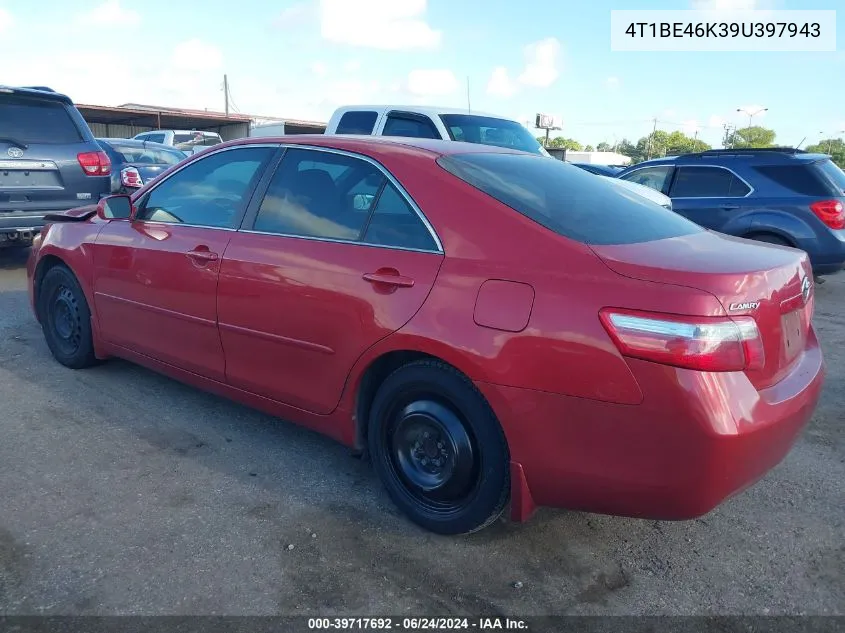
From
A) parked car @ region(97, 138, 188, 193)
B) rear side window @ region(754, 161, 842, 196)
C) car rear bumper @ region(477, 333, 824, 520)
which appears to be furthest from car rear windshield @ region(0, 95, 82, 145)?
rear side window @ region(754, 161, 842, 196)

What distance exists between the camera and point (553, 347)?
2430mm

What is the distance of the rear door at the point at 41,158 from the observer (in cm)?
702

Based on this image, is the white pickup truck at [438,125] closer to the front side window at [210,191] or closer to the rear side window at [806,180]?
the rear side window at [806,180]

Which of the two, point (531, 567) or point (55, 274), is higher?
point (55, 274)

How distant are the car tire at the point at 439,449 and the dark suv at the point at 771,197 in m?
6.40

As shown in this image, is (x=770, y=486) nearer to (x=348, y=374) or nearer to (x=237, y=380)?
(x=348, y=374)

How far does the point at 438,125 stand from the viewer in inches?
295

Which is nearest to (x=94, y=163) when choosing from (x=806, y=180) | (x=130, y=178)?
(x=130, y=178)

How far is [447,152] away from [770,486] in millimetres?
2234

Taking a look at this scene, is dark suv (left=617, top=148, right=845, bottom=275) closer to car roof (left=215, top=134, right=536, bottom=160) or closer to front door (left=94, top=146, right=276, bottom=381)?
car roof (left=215, top=134, right=536, bottom=160)

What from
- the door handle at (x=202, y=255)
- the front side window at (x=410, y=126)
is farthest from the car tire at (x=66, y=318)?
the front side window at (x=410, y=126)

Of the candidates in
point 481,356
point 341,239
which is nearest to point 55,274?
point 341,239

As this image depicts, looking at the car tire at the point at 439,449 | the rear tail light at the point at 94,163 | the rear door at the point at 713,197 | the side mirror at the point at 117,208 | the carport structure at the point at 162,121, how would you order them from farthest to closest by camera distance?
1. the carport structure at the point at 162,121
2. the rear door at the point at 713,197
3. the rear tail light at the point at 94,163
4. the side mirror at the point at 117,208
5. the car tire at the point at 439,449

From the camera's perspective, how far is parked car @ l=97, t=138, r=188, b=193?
34.2ft
